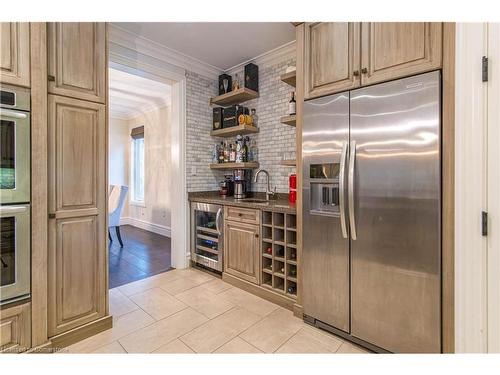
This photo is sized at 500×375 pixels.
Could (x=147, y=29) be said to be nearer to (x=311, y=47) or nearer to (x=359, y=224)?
(x=311, y=47)

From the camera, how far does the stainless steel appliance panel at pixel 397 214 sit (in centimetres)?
151

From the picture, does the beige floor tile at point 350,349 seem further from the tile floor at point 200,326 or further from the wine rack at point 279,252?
the wine rack at point 279,252

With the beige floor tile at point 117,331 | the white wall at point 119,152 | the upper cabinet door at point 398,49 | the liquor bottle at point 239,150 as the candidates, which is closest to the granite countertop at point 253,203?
the liquor bottle at point 239,150

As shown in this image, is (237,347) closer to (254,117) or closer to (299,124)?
(299,124)

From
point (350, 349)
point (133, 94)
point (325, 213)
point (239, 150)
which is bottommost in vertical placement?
point (350, 349)

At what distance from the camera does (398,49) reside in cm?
163

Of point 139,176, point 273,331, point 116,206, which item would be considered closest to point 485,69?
point 273,331

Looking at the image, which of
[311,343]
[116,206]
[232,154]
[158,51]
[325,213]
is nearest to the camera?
[311,343]

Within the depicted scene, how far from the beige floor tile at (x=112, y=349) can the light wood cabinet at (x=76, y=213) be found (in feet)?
0.85

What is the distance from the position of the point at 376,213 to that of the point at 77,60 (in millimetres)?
2396

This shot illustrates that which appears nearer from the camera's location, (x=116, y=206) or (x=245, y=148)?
(x=245, y=148)
